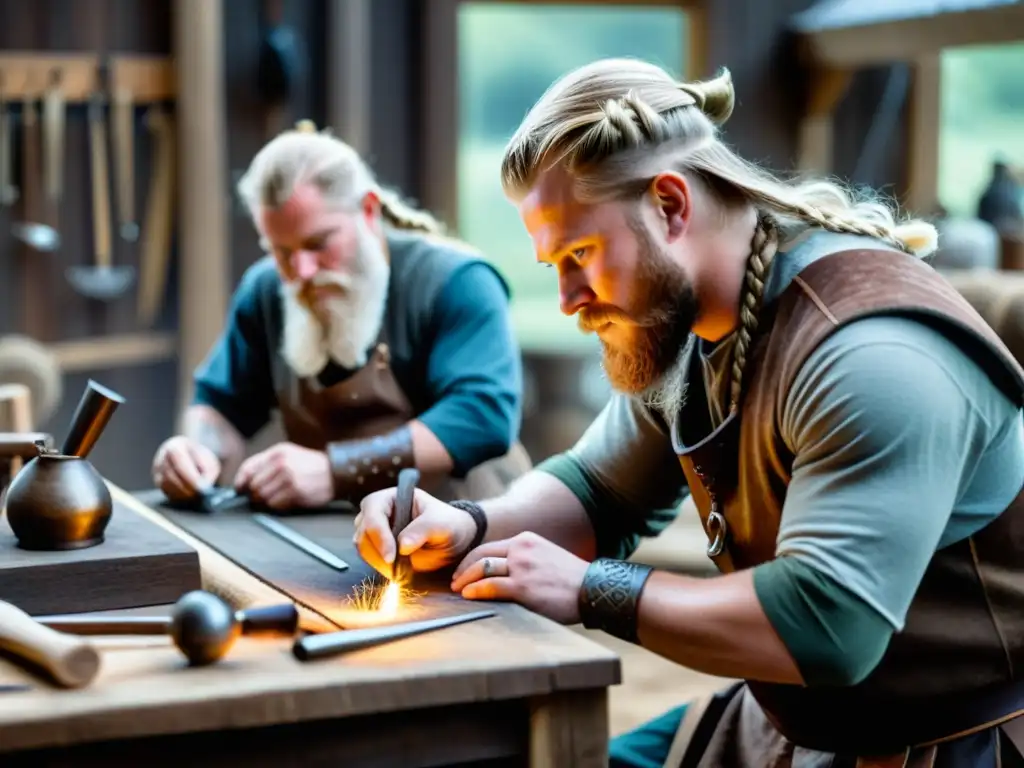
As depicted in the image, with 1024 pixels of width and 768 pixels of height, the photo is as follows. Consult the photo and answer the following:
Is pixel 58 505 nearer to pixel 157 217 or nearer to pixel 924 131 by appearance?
pixel 157 217

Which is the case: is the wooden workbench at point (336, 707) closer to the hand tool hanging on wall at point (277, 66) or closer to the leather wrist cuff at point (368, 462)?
the leather wrist cuff at point (368, 462)

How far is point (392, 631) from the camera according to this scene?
1807 mm

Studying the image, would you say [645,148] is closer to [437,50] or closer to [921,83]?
[437,50]

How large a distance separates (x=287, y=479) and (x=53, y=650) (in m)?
1.05

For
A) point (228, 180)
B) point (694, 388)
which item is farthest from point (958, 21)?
point (694, 388)

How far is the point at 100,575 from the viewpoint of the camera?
1967mm

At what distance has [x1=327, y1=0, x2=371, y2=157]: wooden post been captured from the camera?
5355mm

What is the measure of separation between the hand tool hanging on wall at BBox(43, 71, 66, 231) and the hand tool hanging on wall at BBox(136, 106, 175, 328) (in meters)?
0.33

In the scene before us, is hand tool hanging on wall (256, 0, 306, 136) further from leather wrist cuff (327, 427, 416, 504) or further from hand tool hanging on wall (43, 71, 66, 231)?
leather wrist cuff (327, 427, 416, 504)

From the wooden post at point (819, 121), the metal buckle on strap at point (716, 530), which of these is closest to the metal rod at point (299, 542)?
the metal buckle on strap at point (716, 530)

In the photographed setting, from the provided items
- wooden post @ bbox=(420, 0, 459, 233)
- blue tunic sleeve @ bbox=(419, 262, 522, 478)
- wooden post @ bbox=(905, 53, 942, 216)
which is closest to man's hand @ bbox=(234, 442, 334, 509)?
blue tunic sleeve @ bbox=(419, 262, 522, 478)

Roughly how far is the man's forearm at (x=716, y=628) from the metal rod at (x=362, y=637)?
24 centimetres

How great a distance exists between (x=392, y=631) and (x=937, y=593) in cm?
70

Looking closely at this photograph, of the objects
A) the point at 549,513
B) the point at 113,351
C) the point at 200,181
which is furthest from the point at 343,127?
the point at 549,513
